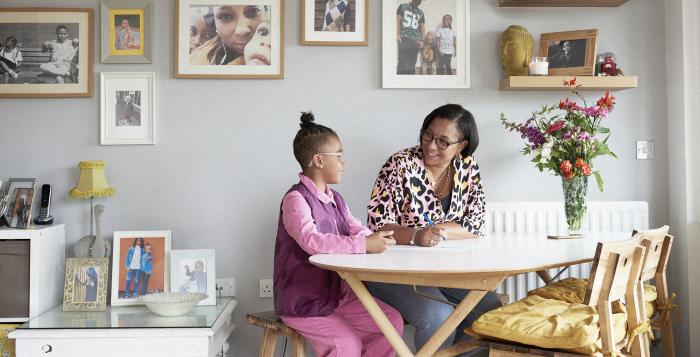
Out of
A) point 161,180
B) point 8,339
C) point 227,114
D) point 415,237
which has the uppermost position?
point 227,114

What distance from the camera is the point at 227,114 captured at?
3293mm

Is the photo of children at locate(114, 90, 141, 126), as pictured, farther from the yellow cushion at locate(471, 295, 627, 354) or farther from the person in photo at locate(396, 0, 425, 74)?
the yellow cushion at locate(471, 295, 627, 354)

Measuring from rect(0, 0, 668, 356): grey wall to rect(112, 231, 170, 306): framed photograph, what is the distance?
14cm

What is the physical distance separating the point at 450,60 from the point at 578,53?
0.61m

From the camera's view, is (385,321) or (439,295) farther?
(439,295)

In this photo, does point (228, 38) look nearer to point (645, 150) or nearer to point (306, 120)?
point (306, 120)

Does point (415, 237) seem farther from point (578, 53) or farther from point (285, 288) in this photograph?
point (578, 53)

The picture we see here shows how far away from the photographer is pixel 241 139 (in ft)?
10.8

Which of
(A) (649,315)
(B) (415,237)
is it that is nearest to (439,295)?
(B) (415,237)

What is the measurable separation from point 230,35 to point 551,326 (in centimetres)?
205

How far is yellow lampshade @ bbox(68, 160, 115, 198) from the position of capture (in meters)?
3.13

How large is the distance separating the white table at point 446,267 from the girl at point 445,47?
3.68ft

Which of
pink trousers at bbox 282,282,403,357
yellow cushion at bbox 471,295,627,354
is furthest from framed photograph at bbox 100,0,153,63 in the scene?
yellow cushion at bbox 471,295,627,354

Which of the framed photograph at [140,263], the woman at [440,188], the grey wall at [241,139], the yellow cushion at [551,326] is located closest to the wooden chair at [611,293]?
the yellow cushion at [551,326]
